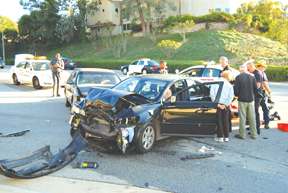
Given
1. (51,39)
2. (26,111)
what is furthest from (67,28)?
(26,111)

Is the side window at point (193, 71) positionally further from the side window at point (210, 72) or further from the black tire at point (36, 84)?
the black tire at point (36, 84)

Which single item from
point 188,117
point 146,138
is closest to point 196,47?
point 188,117

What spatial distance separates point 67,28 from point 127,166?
54.0 meters

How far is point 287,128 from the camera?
24.0 ft

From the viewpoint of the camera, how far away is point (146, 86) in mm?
6324

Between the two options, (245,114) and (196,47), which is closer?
(245,114)

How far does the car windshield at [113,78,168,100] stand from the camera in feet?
19.9

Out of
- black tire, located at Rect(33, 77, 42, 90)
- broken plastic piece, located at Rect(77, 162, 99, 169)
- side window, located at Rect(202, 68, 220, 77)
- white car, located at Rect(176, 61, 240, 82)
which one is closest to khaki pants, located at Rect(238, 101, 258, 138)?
broken plastic piece, located at Rect(77, 162, 99, 169)

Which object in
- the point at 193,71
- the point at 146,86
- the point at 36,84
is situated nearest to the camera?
the point at 146,86

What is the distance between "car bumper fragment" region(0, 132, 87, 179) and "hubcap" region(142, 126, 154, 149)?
3.81 feet

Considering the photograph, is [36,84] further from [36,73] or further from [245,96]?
[245,96]

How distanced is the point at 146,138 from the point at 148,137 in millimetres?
69

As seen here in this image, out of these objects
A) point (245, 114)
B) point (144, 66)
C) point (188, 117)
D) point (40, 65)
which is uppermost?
point (40, 65)

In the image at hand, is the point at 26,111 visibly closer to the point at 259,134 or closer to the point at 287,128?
the point at 259,134
